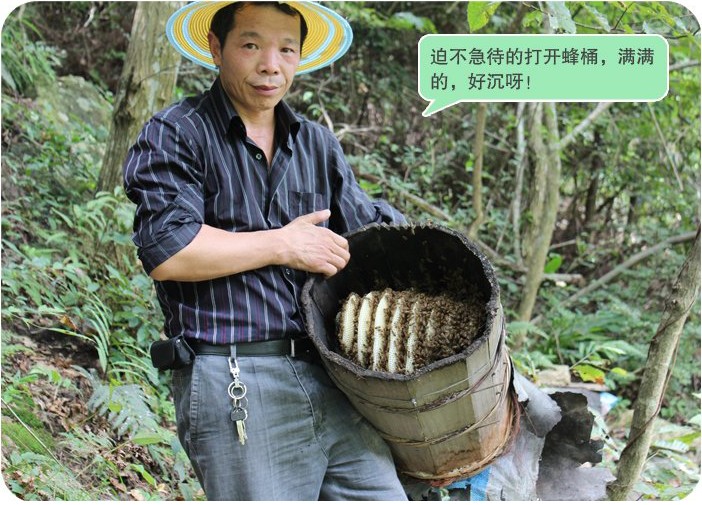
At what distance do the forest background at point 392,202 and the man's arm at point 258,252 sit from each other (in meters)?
0.92

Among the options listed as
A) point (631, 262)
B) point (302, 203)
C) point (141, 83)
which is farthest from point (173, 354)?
point (631, 262)

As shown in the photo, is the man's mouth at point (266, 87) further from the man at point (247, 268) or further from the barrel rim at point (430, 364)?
the barrel rim at point (430, 364)

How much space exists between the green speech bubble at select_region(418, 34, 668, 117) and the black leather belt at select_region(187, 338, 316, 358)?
1.06m

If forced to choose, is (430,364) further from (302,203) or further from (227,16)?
(227,16)

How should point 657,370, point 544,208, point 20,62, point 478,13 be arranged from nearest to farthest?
point 478,13
point 657,370
point 20,62
point 544,208

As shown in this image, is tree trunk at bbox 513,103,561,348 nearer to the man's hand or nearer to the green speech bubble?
the green speech bubble

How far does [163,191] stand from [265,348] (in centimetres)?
50

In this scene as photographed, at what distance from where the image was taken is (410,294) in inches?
83.2

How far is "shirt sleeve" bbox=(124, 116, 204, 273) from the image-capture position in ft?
5.91

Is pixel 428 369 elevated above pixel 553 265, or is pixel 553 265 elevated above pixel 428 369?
pixel 428 369

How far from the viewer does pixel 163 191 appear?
72.0 inches

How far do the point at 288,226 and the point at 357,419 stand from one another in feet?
1.94

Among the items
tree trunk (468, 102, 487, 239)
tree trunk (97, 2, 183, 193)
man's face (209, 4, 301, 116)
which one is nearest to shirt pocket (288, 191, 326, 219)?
man's face (209, 4, 301, 116)

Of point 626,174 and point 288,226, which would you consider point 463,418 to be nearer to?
point 288,226
